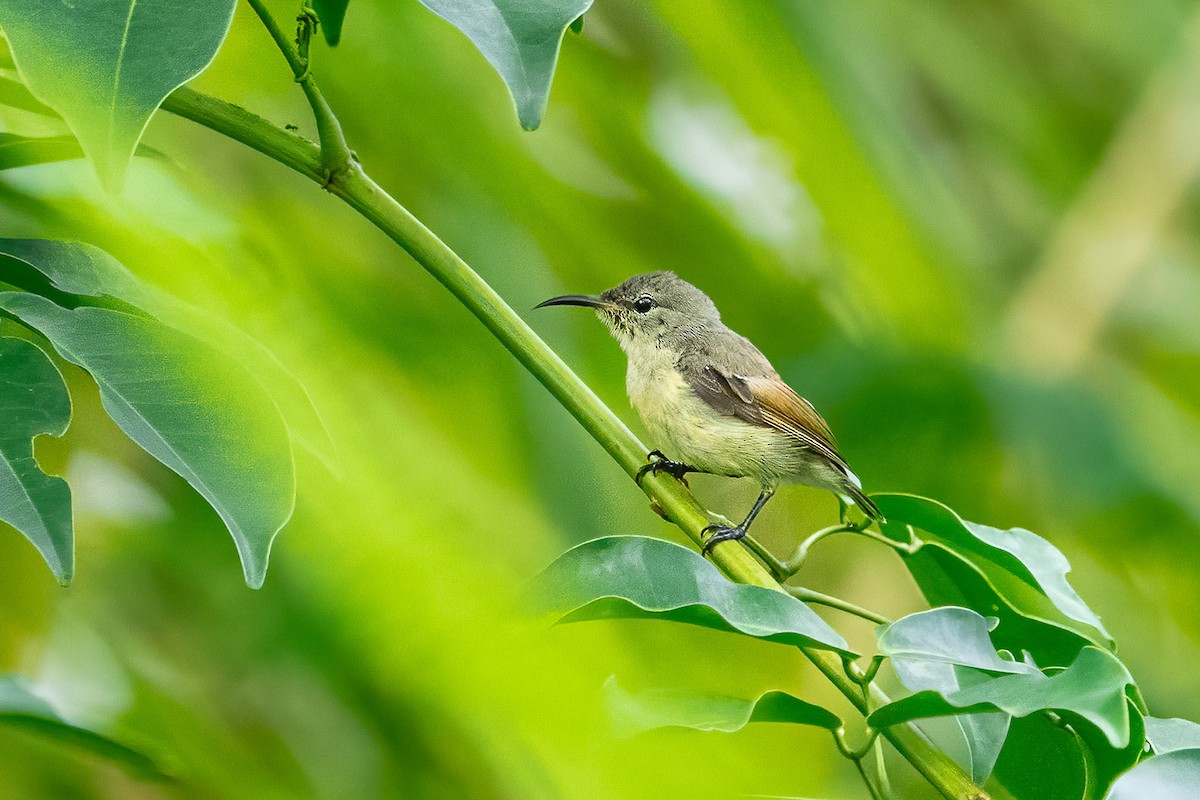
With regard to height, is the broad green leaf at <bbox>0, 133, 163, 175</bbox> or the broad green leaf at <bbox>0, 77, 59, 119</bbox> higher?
the broad green leaf at <bbox>0, 77, 59, 119</bbox>


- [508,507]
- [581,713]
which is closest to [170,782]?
[508,507]

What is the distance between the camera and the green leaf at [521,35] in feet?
2.71

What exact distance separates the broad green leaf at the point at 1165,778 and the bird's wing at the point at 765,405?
4.65 feet

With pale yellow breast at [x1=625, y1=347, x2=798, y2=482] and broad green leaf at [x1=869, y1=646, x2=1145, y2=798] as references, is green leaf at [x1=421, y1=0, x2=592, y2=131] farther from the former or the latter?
pale yellow breast at [x1=625, y1=347, x2=798, y2=482]

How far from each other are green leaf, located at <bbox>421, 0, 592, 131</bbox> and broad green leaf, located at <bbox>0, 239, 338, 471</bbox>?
24 cm

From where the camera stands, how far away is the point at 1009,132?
11.5ft

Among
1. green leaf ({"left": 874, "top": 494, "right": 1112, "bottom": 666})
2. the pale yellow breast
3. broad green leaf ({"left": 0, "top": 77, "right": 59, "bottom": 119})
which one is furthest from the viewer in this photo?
the pale yellow breast

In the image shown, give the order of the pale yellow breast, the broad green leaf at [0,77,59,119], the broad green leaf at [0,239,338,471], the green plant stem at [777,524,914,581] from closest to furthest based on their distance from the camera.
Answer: the broad green leaf at [0,239,338,471] → the broad green leaf at [0,77,59,119] → the green plant stem at [777,524,914,581] → the pale yellow breast

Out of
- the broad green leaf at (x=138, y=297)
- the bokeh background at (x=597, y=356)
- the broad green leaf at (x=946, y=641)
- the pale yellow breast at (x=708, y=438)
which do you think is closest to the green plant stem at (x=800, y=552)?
the bokeh background at (x=597, y=356)

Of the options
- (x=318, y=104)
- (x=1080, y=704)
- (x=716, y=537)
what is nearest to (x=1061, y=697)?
(x=1080, y=704)

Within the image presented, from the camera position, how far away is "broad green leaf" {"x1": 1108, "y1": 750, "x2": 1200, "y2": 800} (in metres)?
0.89

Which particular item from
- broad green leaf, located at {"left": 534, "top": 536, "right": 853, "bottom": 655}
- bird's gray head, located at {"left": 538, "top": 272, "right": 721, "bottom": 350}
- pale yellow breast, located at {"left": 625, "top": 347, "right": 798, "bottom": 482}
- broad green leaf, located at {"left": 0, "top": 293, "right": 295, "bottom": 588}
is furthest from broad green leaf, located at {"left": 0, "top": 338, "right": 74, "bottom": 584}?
bird's gray head, located at {"left": 538, "top": 272, "right": 721, "bottom": 350}

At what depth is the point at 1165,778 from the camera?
35.3 inches

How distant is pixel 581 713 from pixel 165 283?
0.41 meters
